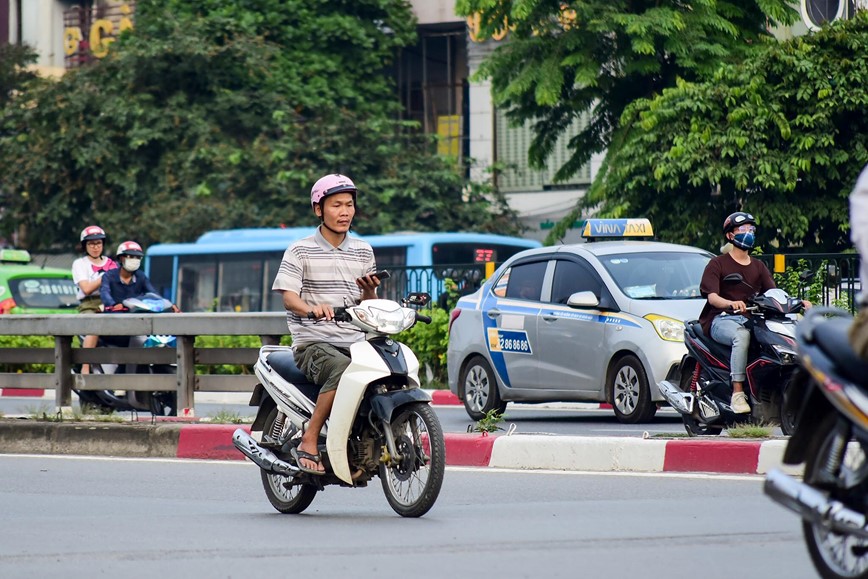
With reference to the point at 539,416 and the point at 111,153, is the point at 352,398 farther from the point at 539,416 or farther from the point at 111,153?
the point at 111,153

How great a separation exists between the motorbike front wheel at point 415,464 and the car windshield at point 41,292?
626 inches

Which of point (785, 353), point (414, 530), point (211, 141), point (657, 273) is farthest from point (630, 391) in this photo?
point (211, 141)

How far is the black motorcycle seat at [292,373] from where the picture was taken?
26.0 feet

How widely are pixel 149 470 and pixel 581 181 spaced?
28.1 m

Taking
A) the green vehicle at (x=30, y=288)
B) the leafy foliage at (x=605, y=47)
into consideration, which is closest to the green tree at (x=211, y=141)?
the green vehicle at (x=30, y=288)

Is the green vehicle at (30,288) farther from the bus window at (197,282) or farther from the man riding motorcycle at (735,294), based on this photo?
the man riding motorcycle at (735,294)

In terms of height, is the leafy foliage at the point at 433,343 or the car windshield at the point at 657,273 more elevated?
the car windshield at the point at 657,273

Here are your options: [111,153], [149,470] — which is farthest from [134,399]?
[111,153]

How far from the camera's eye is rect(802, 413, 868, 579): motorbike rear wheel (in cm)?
486

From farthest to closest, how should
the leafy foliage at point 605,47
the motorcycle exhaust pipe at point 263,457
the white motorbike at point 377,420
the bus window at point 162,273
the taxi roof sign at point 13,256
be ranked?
the bus window at point 162,273, the taxi roof sign at point 13,256, the leafy foliage at point 605,47, the motorcycle exhaust pipe at point 263,457, the white motorbike at point 377,420

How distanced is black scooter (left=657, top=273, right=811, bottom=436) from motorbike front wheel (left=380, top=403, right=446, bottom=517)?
142 inches

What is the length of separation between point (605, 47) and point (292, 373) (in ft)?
52.6

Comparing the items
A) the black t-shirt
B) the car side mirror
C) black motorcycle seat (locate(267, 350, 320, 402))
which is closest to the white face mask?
the car side mirror

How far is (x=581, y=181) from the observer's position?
37.7 metres
